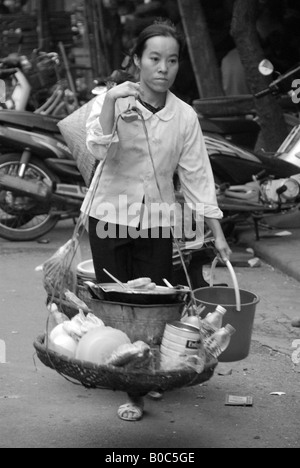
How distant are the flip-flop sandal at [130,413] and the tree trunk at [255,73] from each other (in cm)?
561

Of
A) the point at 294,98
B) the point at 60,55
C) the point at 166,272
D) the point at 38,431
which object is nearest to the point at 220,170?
the point at 294,98

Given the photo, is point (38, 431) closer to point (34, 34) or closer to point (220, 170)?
point (220, 170)

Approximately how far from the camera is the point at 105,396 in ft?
14.9

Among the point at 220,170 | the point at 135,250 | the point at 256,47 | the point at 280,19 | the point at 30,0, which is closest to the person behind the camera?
the point at 135,250

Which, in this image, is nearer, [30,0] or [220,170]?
[220,170]

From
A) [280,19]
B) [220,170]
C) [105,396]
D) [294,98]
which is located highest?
[280,19]

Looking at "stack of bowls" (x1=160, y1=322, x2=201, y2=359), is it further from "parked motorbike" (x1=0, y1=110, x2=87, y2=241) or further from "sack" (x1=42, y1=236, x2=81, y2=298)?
"parked motorbike" (x1=0, y1=110, x2=87, y2=241)

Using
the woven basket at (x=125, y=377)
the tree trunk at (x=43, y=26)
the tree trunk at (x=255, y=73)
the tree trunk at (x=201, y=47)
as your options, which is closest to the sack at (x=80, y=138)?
the woven basket at (x=125, y=377)

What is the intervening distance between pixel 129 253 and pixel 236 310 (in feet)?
1.84

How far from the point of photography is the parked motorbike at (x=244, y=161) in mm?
8055

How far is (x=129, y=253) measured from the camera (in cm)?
430

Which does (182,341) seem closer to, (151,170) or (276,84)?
(151,170)

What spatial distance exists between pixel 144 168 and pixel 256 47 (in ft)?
18.6

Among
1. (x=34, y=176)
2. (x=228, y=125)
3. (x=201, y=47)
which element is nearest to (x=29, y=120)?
(x=34, y=176)
